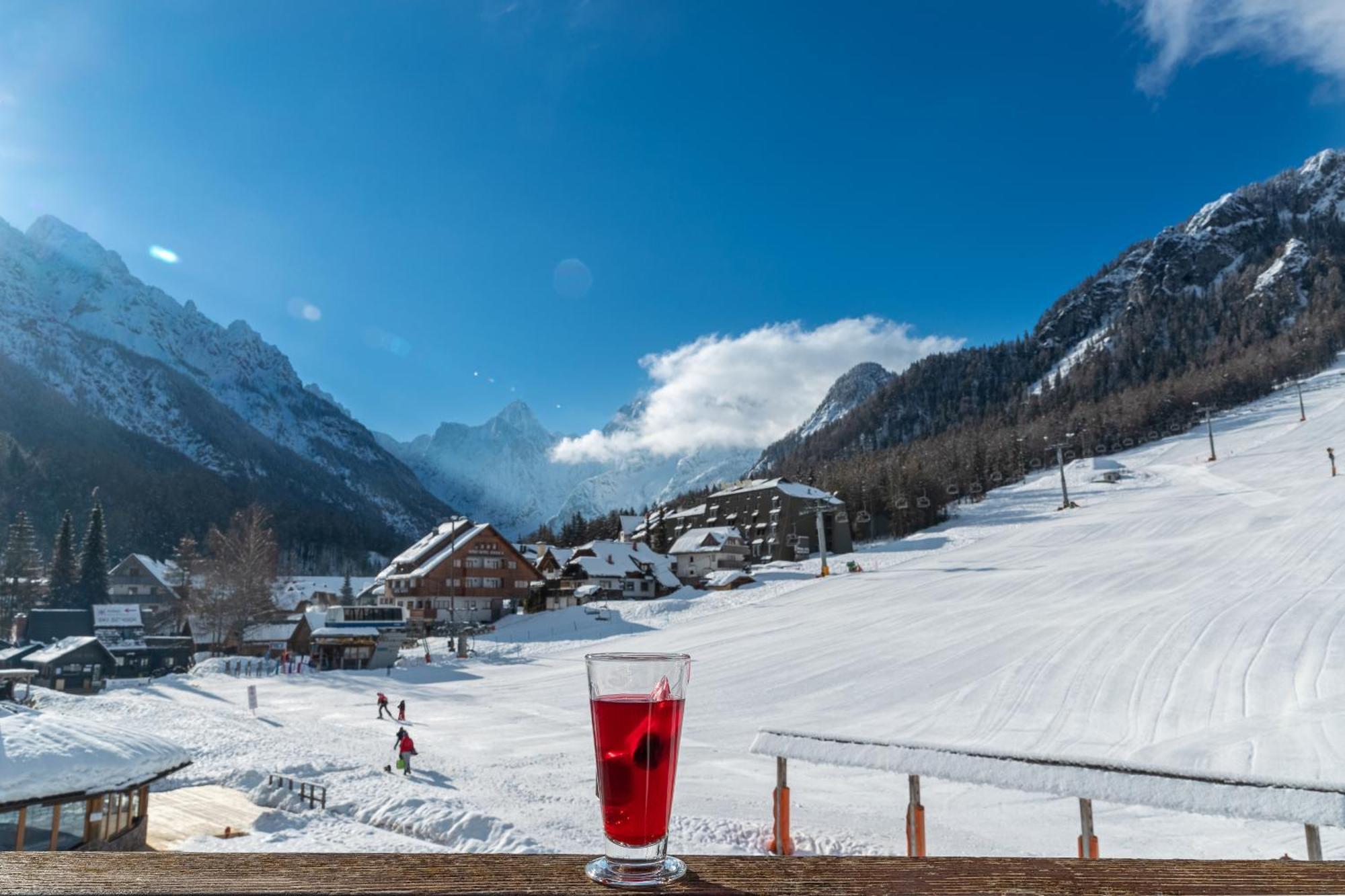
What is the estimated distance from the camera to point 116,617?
6334cm

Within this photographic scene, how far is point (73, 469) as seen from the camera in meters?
156

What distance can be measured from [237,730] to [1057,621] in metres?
33.3

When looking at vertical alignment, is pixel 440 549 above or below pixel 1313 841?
above

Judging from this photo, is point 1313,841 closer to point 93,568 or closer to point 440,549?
point 440,549

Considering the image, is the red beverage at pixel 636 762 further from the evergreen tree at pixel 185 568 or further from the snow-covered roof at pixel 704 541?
the evergreen tree at pixel 185 568

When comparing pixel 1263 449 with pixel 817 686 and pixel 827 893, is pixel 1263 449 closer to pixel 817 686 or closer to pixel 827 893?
pixel 817 686

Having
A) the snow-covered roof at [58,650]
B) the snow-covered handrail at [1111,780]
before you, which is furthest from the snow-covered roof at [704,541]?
the snow-covered handrail at [1111,780]

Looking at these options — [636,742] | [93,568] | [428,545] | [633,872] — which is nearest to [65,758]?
[636,742]

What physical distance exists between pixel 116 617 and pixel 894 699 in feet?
208

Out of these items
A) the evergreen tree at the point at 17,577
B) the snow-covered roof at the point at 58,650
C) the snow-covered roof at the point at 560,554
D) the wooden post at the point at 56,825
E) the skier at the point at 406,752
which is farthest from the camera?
the snow-covered roof at the point at 560,554

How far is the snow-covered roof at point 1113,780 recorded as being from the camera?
17.6 feet

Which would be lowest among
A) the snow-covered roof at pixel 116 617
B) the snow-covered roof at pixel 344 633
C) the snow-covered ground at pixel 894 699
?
the snow-covered ground at pixel 894 699

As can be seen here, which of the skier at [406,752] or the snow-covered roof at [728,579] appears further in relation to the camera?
the snow-covered roof at [728,579]

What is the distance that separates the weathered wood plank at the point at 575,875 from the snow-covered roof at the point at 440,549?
70.1m
